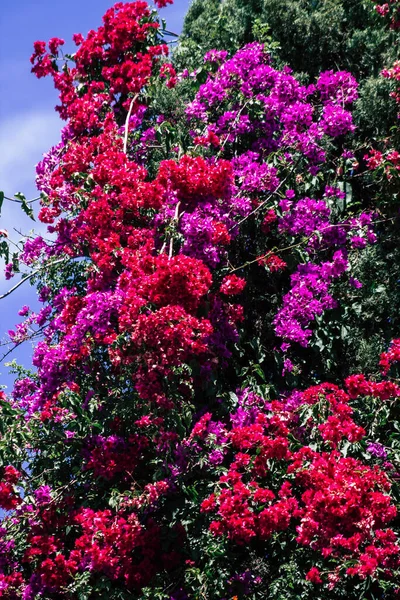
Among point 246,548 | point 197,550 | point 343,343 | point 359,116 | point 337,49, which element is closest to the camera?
point 197,550

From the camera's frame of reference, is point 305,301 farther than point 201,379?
Yes

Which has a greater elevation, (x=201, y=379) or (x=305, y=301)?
(x=305, y=301)

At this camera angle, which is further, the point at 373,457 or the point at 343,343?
the point at 343,343

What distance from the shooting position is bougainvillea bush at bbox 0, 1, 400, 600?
4.81 meters

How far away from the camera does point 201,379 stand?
216 inches

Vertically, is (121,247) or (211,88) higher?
(211,88)

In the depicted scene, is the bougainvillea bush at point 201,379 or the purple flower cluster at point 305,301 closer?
the bougainvillea bush at point 201,379

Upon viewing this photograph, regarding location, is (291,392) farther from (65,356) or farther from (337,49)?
(337,49)

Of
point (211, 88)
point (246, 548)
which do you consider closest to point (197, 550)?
point (246, 548)

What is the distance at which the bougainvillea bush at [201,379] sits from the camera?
4.81 m

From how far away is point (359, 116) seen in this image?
8.16 metres

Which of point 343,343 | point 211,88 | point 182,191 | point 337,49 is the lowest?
point 182,191

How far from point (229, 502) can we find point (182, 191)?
239 cm

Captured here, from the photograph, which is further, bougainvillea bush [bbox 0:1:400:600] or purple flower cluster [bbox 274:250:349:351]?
purple flower cluster [bbox 274:250:349:351]
